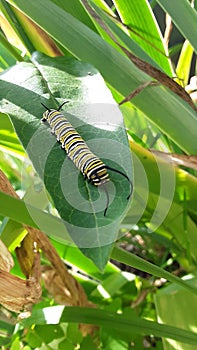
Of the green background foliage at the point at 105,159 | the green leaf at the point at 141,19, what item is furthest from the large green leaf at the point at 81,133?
the green leaf at the point at 141,19

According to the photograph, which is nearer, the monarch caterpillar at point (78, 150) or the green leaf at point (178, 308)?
the monarch caterpillar at point (78, 150)

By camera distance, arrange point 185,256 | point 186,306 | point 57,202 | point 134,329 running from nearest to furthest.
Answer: point 57,202 < point 134,329 < point 186,306 < point 185,256

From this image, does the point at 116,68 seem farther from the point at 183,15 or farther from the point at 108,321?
the point at 108,321

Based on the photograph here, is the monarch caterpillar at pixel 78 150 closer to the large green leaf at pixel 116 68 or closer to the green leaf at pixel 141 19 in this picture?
the large green leaf at pixel 116 68

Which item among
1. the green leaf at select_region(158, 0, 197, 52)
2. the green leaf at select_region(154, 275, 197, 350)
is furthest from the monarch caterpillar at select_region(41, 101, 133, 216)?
the green leaf at select_region(154, 275, 197, 350)

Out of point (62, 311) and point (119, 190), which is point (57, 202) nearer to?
point (119, 190)

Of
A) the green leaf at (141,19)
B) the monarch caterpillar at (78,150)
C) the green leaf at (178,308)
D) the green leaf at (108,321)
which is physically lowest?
the green leaf at (178,308)

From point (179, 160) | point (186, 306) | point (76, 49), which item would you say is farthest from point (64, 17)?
point (186, 306)
